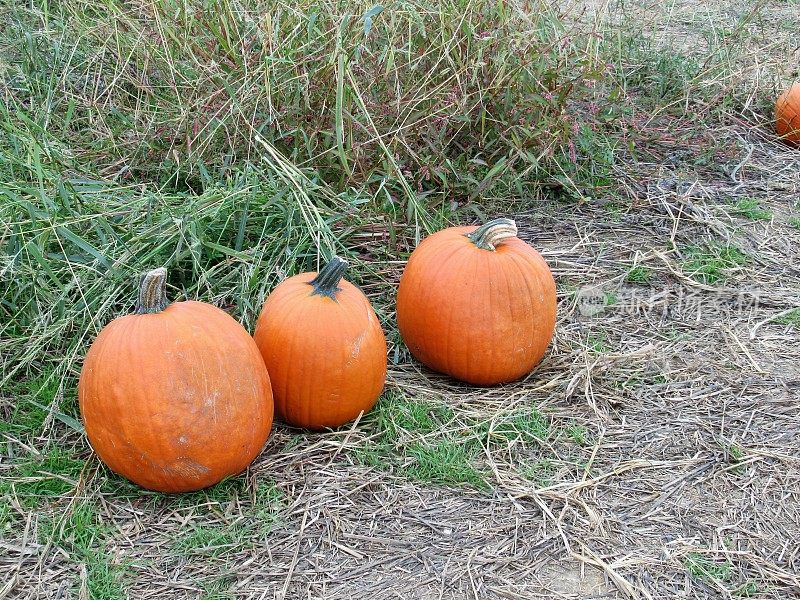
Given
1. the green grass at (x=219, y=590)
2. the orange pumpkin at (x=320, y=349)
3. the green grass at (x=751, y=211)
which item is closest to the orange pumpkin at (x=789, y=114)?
the green grass at (x=751, y=211)

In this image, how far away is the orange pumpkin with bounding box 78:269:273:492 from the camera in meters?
2.36

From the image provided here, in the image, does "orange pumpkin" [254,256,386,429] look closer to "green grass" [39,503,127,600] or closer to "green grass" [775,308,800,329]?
"green grass" [39,503,127,600]

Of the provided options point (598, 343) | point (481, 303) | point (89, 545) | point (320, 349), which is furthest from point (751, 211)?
point (89, 545)

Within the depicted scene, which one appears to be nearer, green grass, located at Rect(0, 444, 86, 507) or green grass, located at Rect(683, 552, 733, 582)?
green grass, located at Rect(683, 552, 733, 582)

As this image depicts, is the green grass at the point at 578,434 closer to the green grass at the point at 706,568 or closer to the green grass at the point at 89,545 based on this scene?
the green grass at the point at 706,568

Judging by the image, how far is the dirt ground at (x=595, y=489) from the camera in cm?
226

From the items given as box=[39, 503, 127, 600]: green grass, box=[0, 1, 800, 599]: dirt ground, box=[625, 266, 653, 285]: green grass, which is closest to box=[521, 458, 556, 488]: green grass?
box=[0, 1, 800, 599]: dirt ground

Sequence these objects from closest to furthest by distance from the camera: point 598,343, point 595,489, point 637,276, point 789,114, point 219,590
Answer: point 219,590 < point 595,489 < point 598,343 < point 637,276 < point 789,114

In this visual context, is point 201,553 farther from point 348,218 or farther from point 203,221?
point 348,218

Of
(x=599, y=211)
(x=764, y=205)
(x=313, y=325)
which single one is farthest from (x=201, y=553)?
(x=764, y=205)

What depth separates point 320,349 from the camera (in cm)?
270

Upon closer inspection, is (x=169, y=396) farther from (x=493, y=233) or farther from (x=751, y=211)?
(x=751, y=211)

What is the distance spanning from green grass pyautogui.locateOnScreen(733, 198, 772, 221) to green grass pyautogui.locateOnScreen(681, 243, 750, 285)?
37cm

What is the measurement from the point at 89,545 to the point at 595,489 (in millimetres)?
1481
